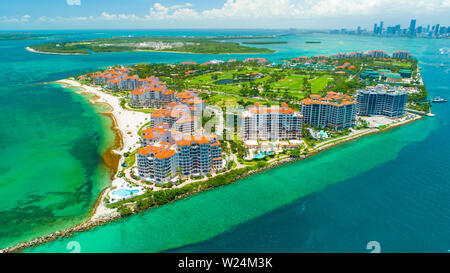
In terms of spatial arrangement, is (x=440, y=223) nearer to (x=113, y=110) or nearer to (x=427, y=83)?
(x=113, y=110)

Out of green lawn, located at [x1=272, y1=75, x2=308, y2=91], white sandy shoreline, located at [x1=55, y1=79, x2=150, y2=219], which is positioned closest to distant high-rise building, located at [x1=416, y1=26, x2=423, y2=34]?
green lawn, located at [x1=272, y1=75, x2=308, y2=91]

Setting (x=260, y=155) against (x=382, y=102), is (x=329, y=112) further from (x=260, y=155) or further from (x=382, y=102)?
(x=260, y=155)

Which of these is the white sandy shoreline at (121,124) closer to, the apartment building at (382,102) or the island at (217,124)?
the island at (217,124)

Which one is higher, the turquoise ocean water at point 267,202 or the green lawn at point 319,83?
the green lawn at point 319,83

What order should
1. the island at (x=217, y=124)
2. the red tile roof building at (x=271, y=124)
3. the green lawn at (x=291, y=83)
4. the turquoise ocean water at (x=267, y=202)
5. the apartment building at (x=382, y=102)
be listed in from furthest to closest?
the green lawn at (x=291, y=83) → the apartment building at (x=382, y=102) → the red tile roof building at (x=271, y=124) → the island at (x=217, y=124) → the turquoise ocean water at (x=267, y=202)

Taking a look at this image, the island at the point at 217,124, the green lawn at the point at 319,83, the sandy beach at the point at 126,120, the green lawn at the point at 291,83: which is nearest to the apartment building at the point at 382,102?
the island at the point at 217,124
